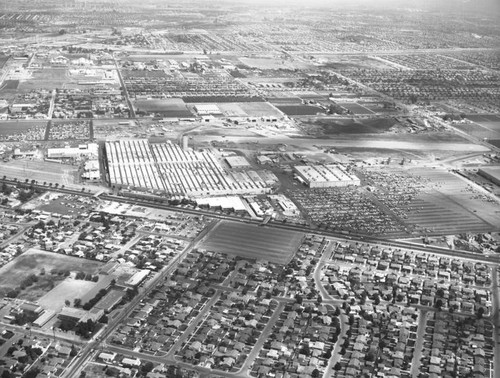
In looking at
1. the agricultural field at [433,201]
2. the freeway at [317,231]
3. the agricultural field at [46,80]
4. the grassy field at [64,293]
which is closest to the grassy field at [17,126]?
the agricultural field at [46,80]

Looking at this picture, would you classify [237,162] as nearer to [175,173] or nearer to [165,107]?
[175,173]

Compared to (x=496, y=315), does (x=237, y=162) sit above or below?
above

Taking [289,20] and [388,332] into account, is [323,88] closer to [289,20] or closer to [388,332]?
[388,332]

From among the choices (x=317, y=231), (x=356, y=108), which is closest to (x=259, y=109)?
(x=356, y=108)

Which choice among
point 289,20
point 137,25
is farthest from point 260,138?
point 289,20

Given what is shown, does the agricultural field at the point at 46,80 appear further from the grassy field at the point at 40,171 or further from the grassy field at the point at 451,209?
the grassy field at the point at 451,209

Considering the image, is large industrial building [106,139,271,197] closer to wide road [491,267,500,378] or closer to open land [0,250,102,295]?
open land [0,250,102,295]

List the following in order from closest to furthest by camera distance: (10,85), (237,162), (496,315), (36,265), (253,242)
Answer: (496,315) < (36,265) < (253,242) < (237,162) < (10,85)

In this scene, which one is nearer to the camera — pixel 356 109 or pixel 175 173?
pixel 175 173
